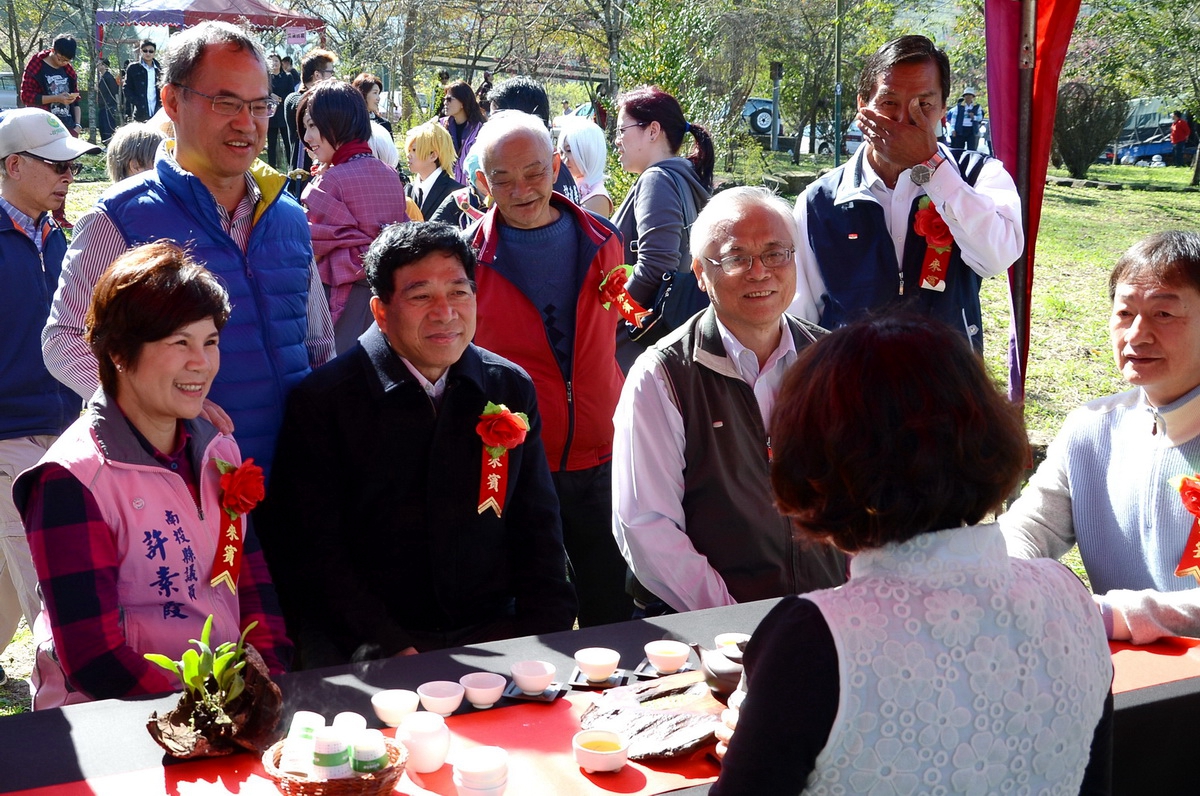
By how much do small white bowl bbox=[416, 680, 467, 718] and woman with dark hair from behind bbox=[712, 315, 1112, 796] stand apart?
27.4 inches

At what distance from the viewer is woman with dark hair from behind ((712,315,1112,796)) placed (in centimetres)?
123

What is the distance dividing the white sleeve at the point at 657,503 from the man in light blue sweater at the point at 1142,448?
77 centimetres

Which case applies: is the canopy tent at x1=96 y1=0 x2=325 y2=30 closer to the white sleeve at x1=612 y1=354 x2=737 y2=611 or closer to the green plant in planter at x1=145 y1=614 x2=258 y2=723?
the white sleeve at x1=612 y1=354 x2=737 y2=611

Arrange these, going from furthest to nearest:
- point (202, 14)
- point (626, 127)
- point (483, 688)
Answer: point (202, 14), point (626, 127), point (483, 688)

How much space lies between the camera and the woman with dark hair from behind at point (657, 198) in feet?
13.5

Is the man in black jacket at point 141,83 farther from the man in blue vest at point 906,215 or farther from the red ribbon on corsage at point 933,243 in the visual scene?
the red ribbon on corsage at point 933,243

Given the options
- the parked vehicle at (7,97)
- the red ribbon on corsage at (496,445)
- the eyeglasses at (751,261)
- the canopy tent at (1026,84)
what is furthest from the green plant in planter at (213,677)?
the parked vehicle at (7,97)

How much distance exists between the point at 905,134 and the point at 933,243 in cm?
34

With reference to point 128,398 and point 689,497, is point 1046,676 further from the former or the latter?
point 128,398

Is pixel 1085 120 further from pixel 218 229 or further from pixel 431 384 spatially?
pixel 218 229

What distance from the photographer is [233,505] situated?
222 centimetres

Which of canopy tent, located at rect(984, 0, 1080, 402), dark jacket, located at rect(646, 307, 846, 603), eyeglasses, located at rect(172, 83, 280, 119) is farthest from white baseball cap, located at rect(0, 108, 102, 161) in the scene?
canopy tent, located at rect(984, 0, 1080, 402)

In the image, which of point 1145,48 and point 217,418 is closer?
point 217,418

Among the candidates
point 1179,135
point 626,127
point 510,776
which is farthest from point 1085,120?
point 510,776
